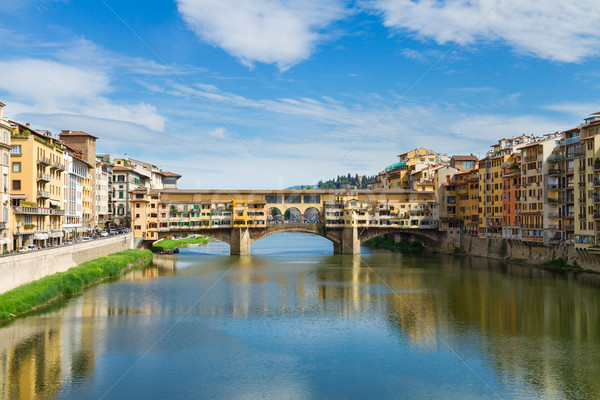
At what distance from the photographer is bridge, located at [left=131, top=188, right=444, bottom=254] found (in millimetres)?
80938

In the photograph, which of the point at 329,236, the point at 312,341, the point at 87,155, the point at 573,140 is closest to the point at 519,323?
the point at 312,341

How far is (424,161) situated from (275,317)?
7682 cm

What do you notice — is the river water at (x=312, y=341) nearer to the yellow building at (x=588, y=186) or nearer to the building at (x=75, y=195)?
the yellow building at (x=588, y=186)

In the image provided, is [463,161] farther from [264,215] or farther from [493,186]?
[264,215]

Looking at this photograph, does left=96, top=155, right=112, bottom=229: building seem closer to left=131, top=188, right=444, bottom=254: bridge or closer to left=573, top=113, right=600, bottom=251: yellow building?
left=131, top=188, right=444, bottom=254: bridge

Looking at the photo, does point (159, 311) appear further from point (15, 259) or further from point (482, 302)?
point (482, 302)

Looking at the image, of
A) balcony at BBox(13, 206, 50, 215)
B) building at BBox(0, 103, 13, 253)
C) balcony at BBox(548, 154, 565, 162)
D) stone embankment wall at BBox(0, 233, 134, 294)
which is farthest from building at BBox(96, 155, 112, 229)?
balcony at BBox(548, 154, 565, 162)

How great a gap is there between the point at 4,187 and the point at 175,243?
55.4m

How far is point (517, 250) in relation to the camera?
67.6 m

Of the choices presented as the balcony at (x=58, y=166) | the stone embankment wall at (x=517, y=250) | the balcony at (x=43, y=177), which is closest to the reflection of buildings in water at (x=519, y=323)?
the stone embankment wall at (x=517, y=250)

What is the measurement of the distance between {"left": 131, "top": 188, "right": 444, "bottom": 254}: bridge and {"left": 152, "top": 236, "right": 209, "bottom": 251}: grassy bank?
10.2 feet

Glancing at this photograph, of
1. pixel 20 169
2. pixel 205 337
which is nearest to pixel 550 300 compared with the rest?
pixel 205 337

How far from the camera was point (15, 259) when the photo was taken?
118 feet

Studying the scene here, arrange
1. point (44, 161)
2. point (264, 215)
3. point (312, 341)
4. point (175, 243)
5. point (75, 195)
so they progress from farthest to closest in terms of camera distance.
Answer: point (175, 243)
point (264, 215)
point (75, 195)
point (44, 161)
point (312, 341)
